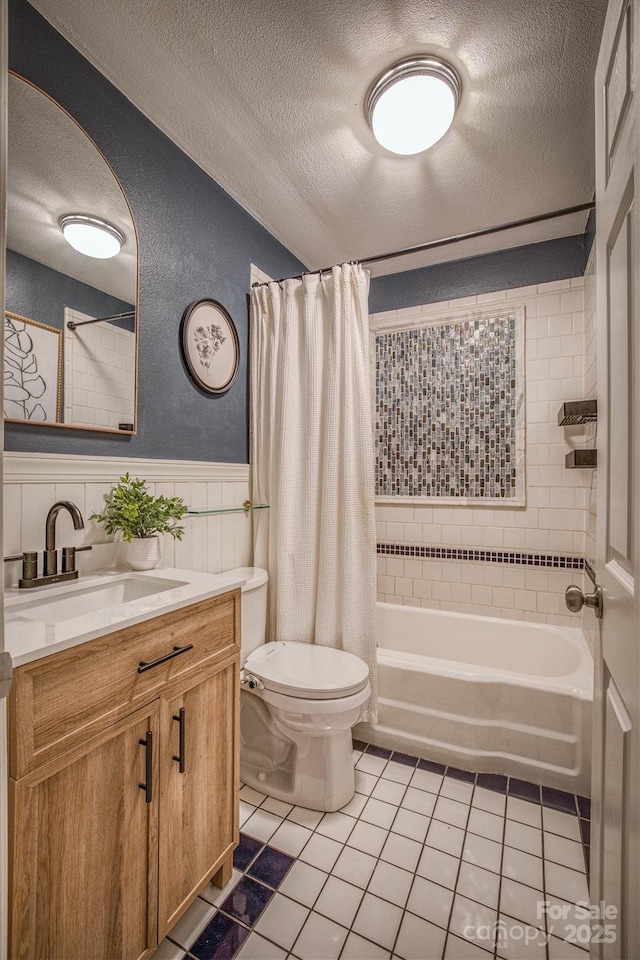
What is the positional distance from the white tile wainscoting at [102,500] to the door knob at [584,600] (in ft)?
4.39

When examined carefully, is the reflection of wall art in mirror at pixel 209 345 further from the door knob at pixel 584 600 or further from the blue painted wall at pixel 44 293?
the door knob at pixel 584 600

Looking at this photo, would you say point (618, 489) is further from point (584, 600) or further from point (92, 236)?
point (92, 236)

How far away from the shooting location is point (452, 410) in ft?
8.67

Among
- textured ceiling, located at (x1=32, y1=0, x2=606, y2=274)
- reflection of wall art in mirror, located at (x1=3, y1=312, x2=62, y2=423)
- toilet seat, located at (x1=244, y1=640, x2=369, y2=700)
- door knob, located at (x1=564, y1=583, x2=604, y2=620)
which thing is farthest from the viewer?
toilet seat, located at (x1=244, y1=640, x2=369, y2=700)

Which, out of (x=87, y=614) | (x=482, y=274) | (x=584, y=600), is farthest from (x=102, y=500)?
(x=482, y=274)

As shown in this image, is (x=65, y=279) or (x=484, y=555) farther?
(x=484, y=555)

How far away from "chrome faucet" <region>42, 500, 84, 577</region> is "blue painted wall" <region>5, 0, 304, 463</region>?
0.60ft

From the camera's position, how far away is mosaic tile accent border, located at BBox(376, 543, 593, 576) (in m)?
2.38

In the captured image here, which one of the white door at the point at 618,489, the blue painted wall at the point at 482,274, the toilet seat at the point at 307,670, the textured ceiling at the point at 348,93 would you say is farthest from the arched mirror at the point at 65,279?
the blue painted wall at the point at 482,274

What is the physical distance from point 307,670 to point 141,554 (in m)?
0.77

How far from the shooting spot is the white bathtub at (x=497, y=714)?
1763 millimetres

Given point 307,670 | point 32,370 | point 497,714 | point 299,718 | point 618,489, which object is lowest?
point 497,714
